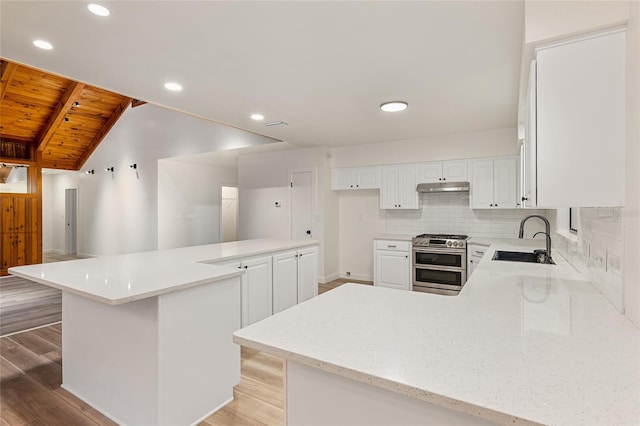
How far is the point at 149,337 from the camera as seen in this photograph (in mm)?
1854

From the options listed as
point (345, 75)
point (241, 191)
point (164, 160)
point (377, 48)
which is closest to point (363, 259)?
point (241, 191)

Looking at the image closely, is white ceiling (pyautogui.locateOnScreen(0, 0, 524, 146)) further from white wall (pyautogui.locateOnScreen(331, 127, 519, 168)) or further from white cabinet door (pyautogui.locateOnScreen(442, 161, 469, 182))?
white cabinet door (pyautogui.locateOnScreen(442, 161, 469, 182))

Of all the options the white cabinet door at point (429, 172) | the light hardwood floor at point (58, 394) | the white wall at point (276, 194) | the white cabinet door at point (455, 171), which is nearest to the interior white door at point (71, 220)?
the white wall at point (276, 194)

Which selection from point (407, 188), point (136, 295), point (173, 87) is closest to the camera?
point (136, 295)

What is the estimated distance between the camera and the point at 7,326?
3.72 m

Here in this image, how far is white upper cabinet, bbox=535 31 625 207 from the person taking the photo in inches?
44.9

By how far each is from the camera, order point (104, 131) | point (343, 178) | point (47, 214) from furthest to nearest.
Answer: point (47, 214) → point (104, 131) → point (343, 178)

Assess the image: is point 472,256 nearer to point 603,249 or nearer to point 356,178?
point 356,178

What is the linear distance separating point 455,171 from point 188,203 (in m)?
5.50

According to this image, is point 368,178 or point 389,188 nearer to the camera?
point 389,188

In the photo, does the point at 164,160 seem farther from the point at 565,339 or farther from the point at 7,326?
the point at 565,339

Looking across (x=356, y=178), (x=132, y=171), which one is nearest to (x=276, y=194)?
(x=356, y=178)

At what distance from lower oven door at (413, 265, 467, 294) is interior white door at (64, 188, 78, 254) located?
31.3 ft

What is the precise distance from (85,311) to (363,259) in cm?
436
